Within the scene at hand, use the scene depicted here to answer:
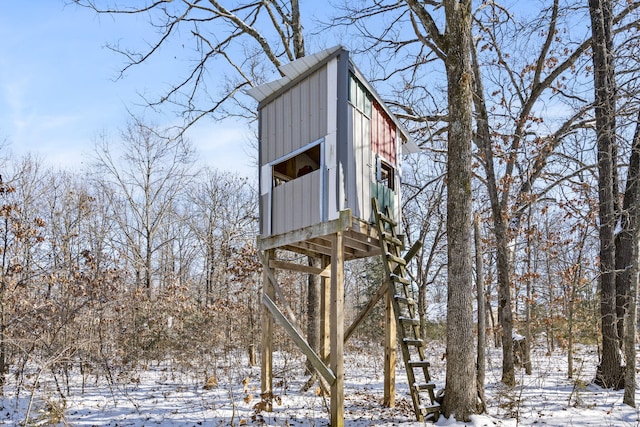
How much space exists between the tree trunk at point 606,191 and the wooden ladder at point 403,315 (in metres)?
3.86

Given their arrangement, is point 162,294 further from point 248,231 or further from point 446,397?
point 446,397

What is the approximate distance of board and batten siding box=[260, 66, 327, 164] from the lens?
289 inches

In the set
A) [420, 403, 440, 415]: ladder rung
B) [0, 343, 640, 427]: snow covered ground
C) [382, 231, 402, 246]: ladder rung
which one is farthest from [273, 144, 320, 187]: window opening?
[420, 403, 440, 415]: ladder rung

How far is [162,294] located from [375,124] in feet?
34.0

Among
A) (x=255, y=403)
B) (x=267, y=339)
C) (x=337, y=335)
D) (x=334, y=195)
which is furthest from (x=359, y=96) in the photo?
(x=255, y=403)

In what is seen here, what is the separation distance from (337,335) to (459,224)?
2.46m

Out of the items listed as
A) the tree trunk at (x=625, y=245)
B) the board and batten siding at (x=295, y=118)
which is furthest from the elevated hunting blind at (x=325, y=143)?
the tree trunk at (x=625, y=245)

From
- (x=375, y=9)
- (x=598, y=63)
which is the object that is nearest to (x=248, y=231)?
(x=375, y=9)

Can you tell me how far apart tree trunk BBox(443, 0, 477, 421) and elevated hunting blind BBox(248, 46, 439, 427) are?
498 mm

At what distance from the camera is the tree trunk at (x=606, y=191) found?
350 inches

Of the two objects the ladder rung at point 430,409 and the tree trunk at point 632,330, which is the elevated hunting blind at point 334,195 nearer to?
the ladder rung at point 430,409

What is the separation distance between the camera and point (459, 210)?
22.6 ft

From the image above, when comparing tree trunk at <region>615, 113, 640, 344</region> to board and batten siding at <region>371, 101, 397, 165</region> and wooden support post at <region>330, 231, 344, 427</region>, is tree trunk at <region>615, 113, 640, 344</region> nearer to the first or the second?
board and batten siding at <region>371, 101, 397, 165</region>

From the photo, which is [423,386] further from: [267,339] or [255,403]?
[255,403]
